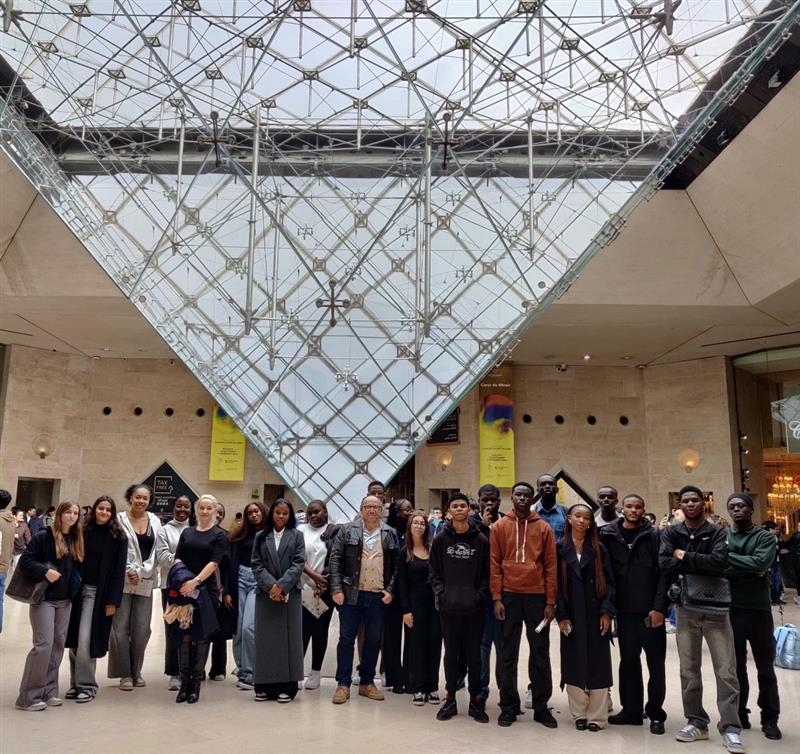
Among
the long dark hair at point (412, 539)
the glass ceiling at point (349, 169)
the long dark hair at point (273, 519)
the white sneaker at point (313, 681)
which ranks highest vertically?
the glass ceiling at point (349, 169)

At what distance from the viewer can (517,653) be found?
13.0 feet

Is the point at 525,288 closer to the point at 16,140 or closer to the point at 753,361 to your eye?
the point at 16,140

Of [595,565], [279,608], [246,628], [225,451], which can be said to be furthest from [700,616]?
[225,451]

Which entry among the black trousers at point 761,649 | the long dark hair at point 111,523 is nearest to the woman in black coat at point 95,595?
the long dark hair at point 111,523

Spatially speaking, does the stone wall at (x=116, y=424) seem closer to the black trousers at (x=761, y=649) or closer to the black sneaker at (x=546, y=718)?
the black sneaker at (x=546, y=718)

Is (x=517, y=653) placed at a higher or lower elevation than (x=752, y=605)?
lower

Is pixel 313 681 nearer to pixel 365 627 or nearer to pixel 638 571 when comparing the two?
pixel 365 627

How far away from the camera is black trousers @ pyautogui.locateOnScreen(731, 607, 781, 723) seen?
12.4 feet

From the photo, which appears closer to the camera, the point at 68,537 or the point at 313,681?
the point at 68,537

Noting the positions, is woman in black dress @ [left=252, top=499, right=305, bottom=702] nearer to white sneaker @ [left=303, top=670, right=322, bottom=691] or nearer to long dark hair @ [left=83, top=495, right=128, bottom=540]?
white sneaker @ [left=303, top=670, right=322, bottom=691]

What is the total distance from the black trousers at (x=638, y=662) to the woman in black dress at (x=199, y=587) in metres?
2.32

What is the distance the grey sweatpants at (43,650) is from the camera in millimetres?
3863

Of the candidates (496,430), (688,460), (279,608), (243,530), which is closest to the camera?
(279,608)

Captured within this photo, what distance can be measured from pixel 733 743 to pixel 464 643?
4.62ft
